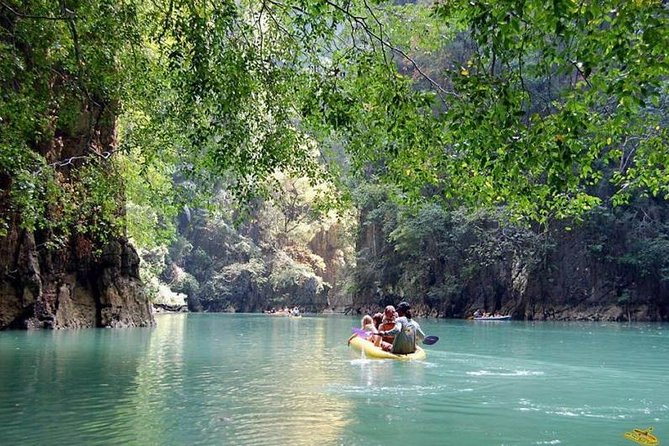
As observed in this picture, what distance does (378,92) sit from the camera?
677cm

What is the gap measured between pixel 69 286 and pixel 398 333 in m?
12.5

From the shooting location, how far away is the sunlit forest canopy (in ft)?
13.8

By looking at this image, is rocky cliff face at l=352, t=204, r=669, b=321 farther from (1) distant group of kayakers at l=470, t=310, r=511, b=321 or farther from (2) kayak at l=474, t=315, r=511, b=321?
(2) kayak at l=474, t=315, r=511, b=321

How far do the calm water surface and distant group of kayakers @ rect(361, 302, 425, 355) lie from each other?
575 millimetres

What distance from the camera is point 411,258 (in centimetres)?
3831

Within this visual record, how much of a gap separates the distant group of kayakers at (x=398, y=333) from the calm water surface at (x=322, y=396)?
58cm

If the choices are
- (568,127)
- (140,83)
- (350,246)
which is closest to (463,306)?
(350,246)

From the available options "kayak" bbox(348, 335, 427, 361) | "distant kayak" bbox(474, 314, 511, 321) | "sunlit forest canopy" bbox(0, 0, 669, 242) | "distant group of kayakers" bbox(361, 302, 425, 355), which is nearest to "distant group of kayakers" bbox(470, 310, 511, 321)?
"distant kayak" bbox(474, 314, 511, 321)

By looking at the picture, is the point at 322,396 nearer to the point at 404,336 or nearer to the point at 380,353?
the point at 404,336

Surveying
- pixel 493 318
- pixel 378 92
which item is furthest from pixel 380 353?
pixel 493 318

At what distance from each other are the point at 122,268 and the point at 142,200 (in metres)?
2.88

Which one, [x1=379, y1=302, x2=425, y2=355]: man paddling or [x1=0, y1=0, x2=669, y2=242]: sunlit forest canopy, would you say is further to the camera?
[x1=379, y1=302, x2=425, y2=355]: man paddling

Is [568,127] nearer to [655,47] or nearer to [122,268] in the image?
[655,47]

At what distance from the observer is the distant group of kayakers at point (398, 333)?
11.9 m
